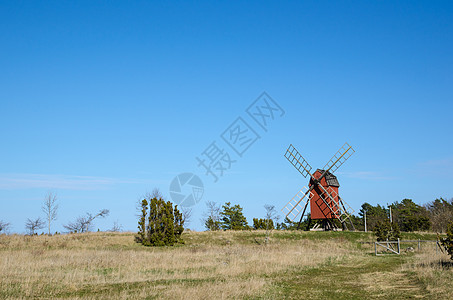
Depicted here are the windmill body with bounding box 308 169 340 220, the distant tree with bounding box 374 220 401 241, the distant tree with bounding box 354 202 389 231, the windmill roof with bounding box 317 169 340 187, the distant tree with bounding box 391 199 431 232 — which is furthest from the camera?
the distant tree with bounding box 354 202 389 231

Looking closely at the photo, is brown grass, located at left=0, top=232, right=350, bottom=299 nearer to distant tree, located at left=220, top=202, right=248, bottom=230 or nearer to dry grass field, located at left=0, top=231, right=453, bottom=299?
dry grass field, located at left=0, top=231, right=453, bottom=299

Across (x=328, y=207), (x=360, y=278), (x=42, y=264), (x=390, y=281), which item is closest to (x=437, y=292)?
(x=390, y=281)

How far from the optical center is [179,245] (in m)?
34.0

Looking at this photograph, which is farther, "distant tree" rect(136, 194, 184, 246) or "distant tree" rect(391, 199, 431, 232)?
"distant tree" rect(391, 199, 431, 232)

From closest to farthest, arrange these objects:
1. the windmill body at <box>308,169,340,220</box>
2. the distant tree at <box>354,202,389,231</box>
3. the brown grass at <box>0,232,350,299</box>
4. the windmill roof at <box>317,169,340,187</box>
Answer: the brown grass at <box>0,232,350,299</box>, the windmill body at <box>308,169,340,220</box>, the windmill roof at <box>317,169,340,187</box>, the distant tree at <box>354,202,389,231</box>

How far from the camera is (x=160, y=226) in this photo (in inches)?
1356

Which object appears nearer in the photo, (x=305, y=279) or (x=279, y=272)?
(x=305, y=279)

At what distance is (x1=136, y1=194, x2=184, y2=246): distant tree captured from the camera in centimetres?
3366

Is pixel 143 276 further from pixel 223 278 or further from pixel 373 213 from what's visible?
pixel 373 213

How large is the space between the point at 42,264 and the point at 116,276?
18.7 feet

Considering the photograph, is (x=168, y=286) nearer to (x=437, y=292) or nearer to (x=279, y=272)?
(x=279, y=272)

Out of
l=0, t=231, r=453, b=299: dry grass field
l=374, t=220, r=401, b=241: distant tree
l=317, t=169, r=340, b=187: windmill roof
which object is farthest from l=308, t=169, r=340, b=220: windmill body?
l=0, t=231, r=453, b=299: dry grass field

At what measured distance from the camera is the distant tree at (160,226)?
110 ft

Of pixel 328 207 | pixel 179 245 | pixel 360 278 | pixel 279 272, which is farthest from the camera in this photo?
pixel 328 207
